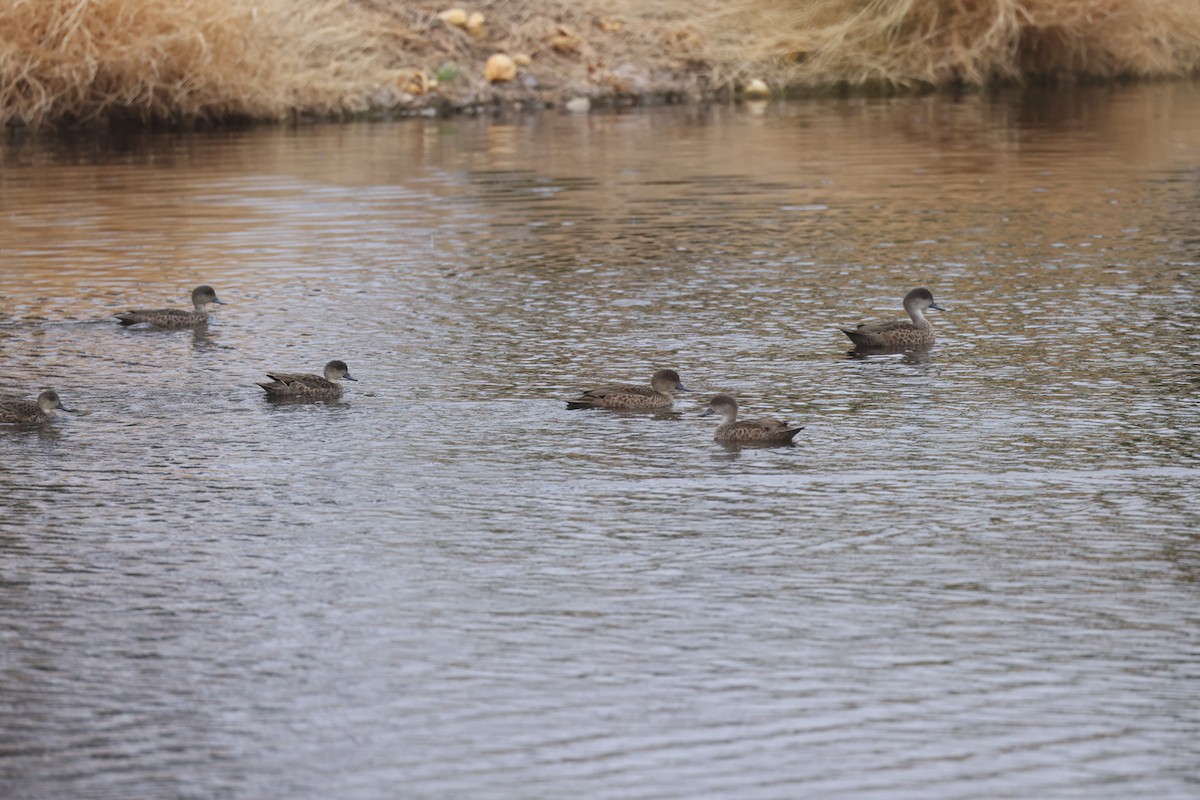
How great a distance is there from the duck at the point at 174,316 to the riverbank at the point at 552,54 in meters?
15.8

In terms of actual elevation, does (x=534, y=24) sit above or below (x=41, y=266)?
above

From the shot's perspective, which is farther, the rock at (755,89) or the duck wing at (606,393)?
the rock at (755,89)

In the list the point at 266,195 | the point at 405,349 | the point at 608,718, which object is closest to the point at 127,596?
the point at 608,718

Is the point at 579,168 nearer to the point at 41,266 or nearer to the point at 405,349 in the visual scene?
the point at 41,266

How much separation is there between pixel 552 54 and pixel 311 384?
2495 cm

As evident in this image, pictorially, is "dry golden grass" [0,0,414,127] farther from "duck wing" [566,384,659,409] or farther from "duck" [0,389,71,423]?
"duck wing" [566,384,659,409]

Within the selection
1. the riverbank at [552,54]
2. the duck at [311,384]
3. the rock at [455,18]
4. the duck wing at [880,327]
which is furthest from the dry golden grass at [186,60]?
the duck wing at [880,327]

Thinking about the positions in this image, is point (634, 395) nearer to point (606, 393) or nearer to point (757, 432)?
point (606, 393)

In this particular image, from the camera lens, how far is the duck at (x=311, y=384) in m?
12.1

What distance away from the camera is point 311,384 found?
12055mm

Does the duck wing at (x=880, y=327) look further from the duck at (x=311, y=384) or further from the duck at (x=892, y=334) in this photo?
the duck at (x=311, y=384)

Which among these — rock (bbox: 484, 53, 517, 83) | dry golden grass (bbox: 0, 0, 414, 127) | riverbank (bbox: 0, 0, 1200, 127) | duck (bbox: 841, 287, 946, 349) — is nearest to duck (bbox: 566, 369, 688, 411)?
duck (bbox: 841, 287, 946, 349)

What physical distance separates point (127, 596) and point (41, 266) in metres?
10.9

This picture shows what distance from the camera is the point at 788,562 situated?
28.2 feet
